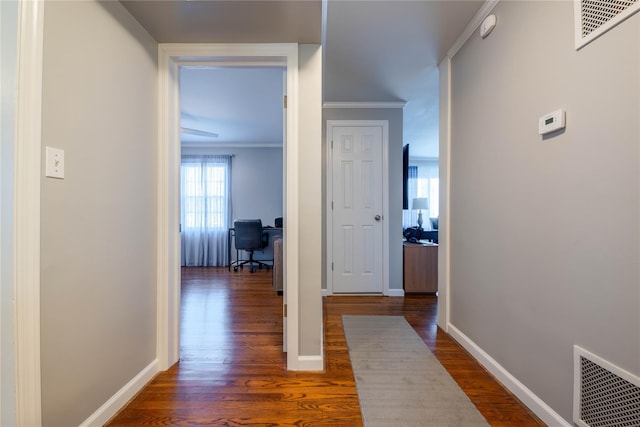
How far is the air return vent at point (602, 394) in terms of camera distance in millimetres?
933

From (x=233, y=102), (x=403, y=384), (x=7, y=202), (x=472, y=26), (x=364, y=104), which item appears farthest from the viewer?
(x=233, y=102)

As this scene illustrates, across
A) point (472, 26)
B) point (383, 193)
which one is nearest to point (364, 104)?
point (383, 193)

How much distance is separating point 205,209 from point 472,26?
4962 millimetres

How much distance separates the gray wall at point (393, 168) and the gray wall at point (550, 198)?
1.33m

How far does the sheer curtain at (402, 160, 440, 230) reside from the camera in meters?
6.83

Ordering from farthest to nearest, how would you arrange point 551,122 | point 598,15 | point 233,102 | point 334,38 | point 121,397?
point 233,102
point 334,38
point 121,397
point 551,122
point 598,15

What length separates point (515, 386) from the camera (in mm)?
1466

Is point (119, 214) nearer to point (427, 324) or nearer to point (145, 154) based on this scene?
point (145, 154)

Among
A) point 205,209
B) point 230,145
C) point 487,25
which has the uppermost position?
point 230,145

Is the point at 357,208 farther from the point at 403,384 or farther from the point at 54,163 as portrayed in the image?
the point at 54,163

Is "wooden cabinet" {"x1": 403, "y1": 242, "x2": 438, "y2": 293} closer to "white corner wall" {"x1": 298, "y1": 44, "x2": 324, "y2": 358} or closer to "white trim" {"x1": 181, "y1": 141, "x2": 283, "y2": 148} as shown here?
"white corner wall" {"x1": 298, "y1": 44, "x2": 324, "y2": 358}

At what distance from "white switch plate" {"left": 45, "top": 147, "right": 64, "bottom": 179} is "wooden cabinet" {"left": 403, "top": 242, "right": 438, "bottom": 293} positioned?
3.21 meters

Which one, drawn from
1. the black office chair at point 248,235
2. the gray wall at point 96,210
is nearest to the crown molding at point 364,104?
the gray wall at point 96,210

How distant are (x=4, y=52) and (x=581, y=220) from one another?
7.35 feet
